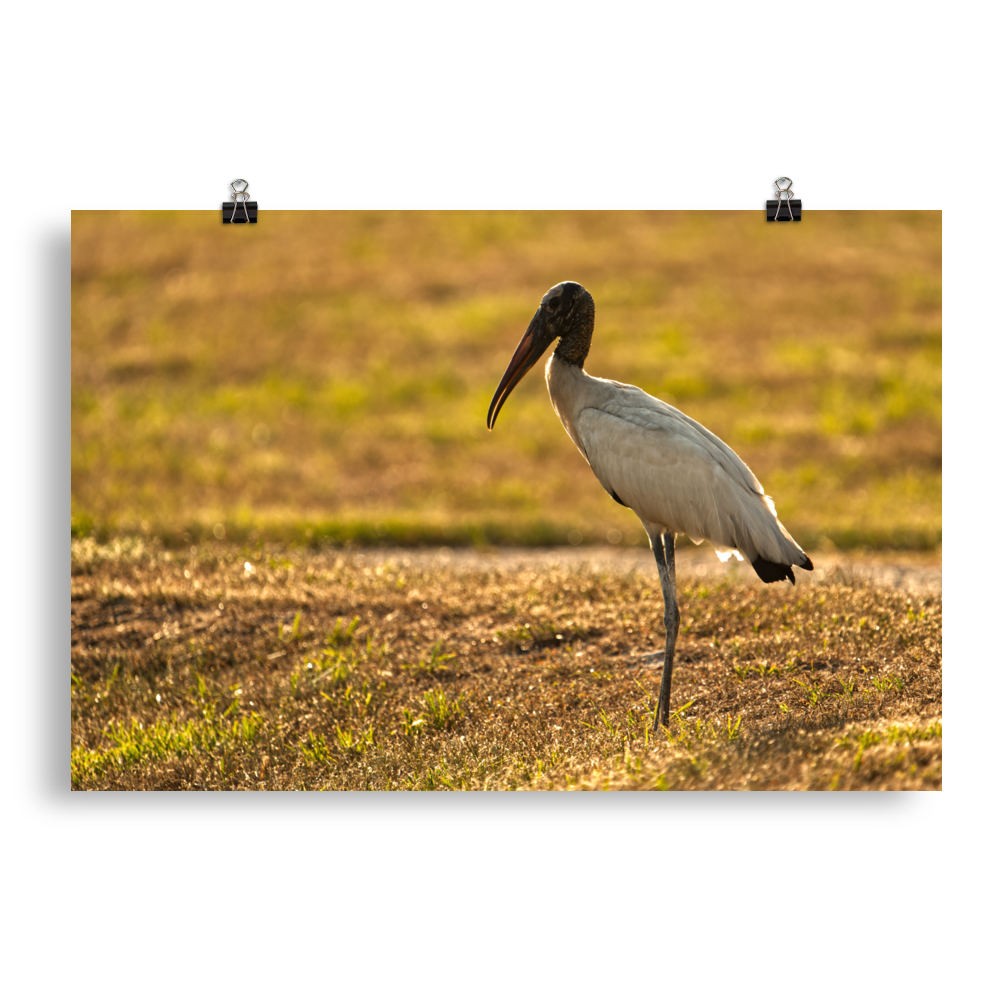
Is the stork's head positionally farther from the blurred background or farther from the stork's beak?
the blurred background

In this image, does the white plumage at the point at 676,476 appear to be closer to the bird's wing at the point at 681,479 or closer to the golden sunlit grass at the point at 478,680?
the bird's wing at the point at 681,479

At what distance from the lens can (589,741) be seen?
597cm

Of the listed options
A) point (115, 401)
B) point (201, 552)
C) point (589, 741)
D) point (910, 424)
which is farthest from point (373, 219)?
point (589, 741)

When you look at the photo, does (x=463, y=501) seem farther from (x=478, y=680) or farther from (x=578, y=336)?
(x=578, y=336)

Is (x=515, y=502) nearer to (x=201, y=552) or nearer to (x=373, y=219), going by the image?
(x=201, y=552)

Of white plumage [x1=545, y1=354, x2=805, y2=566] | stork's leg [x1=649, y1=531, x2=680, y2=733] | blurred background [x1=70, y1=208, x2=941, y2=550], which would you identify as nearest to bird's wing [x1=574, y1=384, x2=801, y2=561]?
white plumage [x1=545, y1=354, x2=805, y2=566]

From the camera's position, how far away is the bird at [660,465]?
6156mm
